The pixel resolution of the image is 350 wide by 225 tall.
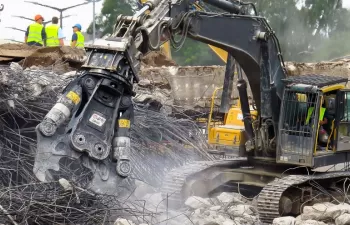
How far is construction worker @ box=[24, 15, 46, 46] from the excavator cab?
8.32m

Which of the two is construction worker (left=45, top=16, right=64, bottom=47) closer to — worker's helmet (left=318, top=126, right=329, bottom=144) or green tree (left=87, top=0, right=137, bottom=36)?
worker's helmet (left=318, top=126, right=329, bottom=144)

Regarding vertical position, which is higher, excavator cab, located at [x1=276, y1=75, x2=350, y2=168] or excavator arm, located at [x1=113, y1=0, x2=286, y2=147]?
excavator arm, located at [x1=113, y1=0, x2=286, y2=147]

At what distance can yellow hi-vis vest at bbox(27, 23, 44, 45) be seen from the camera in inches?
659

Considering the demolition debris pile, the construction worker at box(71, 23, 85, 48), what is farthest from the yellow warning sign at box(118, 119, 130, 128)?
the construction worker at box(71, 23, 85, 48)

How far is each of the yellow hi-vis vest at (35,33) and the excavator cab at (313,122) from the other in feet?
27.5

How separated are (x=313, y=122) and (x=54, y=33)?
355 inches

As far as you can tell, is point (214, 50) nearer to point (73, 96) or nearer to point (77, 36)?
point (77, 36)

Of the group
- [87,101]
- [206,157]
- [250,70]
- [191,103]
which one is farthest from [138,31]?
[191,103]

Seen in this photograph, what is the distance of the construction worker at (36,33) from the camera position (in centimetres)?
1670

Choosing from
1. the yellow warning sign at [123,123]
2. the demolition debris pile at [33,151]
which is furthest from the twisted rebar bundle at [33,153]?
the yellow warning sign at [123,123]

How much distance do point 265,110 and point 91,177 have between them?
3.17 m

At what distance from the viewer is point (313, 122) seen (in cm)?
956

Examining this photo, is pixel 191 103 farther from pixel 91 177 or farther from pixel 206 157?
pixel 91 177

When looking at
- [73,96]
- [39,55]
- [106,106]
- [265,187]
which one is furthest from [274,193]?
[39,55]
